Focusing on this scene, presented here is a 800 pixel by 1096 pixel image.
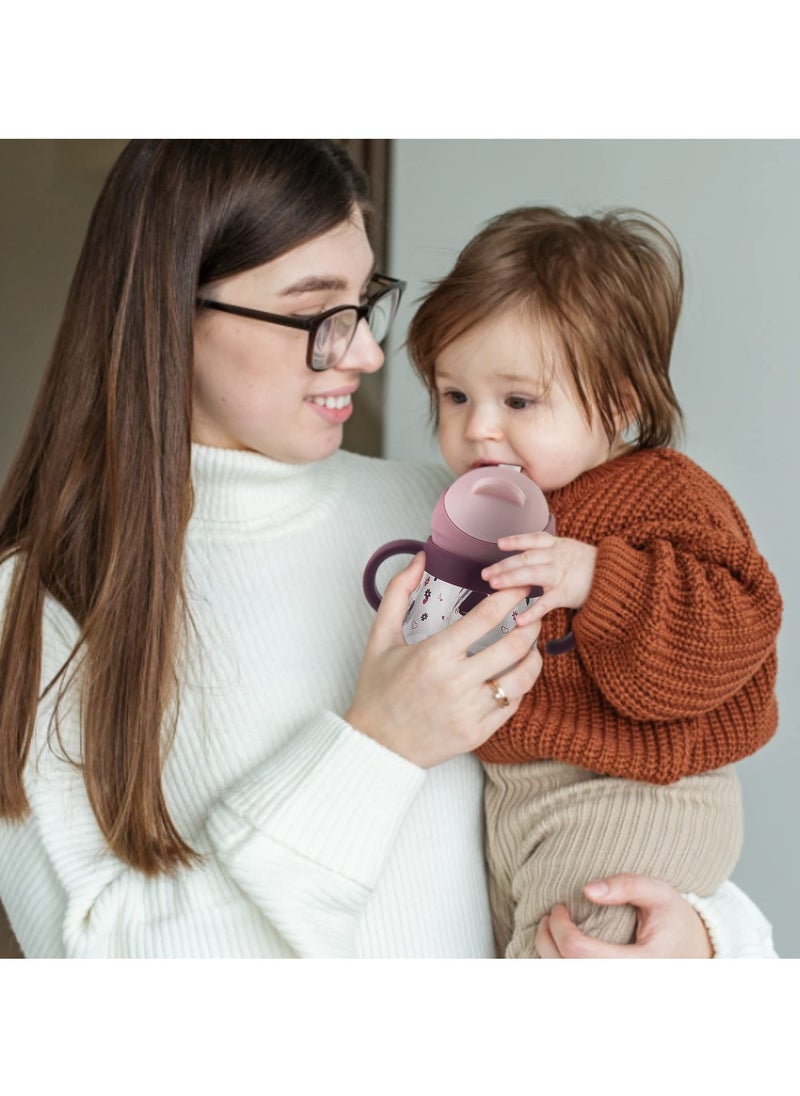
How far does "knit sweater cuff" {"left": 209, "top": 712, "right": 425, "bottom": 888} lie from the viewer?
1021 mm

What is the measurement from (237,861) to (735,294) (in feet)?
3.14

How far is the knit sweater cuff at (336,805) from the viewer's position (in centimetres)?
102

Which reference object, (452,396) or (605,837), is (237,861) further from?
(452,396)

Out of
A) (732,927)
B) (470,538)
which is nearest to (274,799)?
(470,538)

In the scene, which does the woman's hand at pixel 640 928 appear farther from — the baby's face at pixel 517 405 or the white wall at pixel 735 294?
the baby's face at pixel 517 405

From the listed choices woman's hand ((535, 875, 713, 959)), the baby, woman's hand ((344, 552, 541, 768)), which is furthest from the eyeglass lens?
woman's hand ((535, 875, 713, 959))

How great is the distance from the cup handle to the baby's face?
18 cm

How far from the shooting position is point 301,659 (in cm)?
118

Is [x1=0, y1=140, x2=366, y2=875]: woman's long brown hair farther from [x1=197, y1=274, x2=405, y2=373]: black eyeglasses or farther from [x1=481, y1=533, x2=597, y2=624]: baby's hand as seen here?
[x1=481, y1=533, x2=597, y2=624]: baby's hand

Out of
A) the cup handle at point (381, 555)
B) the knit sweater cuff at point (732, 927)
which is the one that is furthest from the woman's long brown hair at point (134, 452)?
the knit sweater cuff at point (732, 927)

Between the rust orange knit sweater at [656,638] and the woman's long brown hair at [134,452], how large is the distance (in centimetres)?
42

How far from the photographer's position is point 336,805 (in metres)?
1.02

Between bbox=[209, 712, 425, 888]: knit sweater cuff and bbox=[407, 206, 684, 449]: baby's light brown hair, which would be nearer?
bbox=[209, 712, 425, 888]: knit sweater cuff
